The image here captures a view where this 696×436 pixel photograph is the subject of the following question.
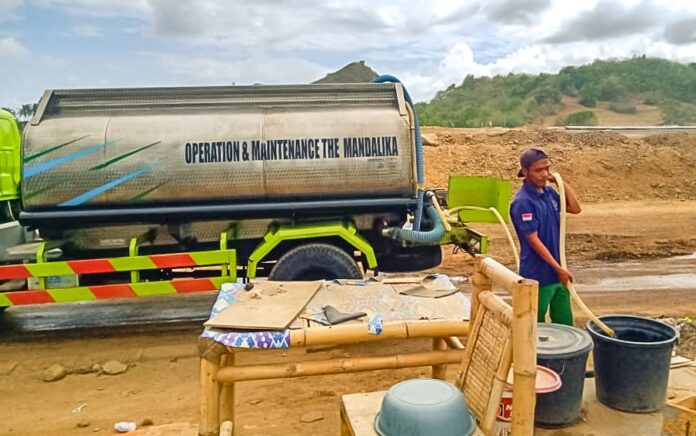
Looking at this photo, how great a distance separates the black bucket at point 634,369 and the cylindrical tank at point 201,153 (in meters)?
2.84

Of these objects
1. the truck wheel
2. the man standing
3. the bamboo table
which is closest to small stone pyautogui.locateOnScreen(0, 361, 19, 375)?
the truck wheel

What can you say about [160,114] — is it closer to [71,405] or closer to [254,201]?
[254,201]

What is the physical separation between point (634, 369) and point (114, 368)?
436cm

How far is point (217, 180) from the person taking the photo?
247 inches

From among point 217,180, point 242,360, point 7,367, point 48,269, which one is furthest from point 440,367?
point 7,367

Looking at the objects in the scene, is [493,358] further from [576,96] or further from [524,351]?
[576,96]

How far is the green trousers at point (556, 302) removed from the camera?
4.69m

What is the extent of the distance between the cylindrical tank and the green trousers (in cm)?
219

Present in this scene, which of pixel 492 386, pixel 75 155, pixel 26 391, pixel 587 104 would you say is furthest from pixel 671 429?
pixel 587 104

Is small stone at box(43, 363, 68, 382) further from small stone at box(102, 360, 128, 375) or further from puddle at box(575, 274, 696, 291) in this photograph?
puddle at box(575, 274, 696, 291)

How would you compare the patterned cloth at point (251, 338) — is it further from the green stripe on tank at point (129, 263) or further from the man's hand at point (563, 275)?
the green stripe on tank at point (129, 263)

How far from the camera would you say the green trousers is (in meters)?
4.69

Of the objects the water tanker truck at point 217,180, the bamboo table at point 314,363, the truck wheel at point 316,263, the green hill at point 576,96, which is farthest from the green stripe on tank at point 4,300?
the green hill at point 576,96

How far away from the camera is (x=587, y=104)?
3862 centimetres
